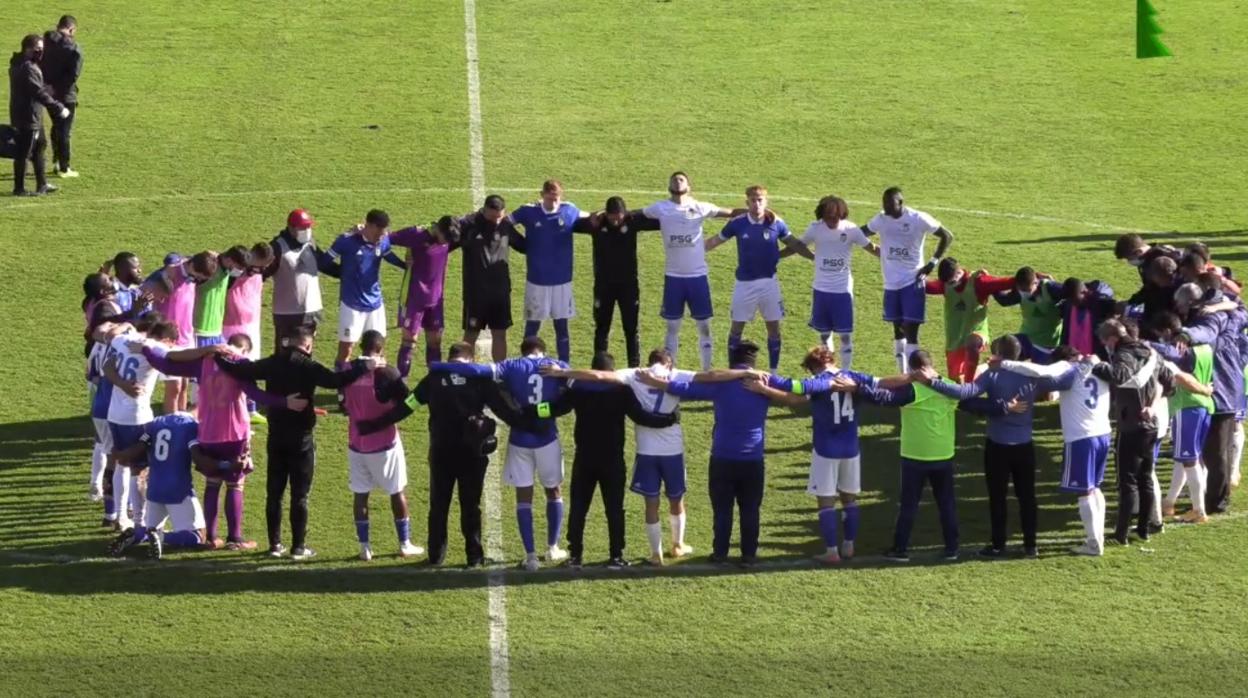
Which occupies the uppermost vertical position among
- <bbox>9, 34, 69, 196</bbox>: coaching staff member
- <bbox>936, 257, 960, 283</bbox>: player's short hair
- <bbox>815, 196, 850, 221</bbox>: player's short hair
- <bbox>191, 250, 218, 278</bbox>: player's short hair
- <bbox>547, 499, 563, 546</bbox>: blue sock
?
<bbox>9, 34, 69, 196</bbox>: coaching staff member

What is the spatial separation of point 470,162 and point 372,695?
16.3 meters

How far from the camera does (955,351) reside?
22.5m

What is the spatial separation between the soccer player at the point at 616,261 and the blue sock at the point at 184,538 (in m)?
5.22

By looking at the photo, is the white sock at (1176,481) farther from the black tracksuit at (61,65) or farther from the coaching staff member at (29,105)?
the black tracksuit at (61,65)

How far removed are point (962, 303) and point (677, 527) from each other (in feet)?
16.6

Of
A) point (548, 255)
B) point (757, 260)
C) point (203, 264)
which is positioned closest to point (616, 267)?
point (548, 255)

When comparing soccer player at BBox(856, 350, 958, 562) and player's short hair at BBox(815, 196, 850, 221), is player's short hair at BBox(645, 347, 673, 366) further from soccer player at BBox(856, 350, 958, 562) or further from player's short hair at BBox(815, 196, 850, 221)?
player's short hair at BBox(815, 196, 850, 221)

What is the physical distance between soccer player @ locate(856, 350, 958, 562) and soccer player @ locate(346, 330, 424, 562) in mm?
4054

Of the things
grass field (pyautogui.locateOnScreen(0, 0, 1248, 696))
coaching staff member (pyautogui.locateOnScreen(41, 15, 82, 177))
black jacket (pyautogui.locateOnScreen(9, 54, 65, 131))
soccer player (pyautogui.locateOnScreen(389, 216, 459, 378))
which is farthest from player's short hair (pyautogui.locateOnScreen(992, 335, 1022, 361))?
coaching staff member (pyautogui.locateOnScreen(41, 15, 82, 177))

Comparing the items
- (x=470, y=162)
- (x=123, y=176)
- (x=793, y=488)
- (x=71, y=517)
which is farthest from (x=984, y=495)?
(x=123, y=176)

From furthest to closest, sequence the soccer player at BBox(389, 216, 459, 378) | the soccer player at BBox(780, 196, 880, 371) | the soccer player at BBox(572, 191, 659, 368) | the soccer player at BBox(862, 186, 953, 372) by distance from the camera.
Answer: the soccer player at BBox(862, 186, 953, 372), the soccer player at BBox(780, 196, 880, 371), the soccer player at BBox(572, 191, 659, 368), the soccer player at BBox(389, 216, 459, 378)

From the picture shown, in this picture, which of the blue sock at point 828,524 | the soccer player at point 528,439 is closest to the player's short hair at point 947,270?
the blue sock at point 828,524

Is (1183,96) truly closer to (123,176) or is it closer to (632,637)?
(123,176)

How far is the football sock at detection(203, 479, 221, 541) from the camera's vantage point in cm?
1908
